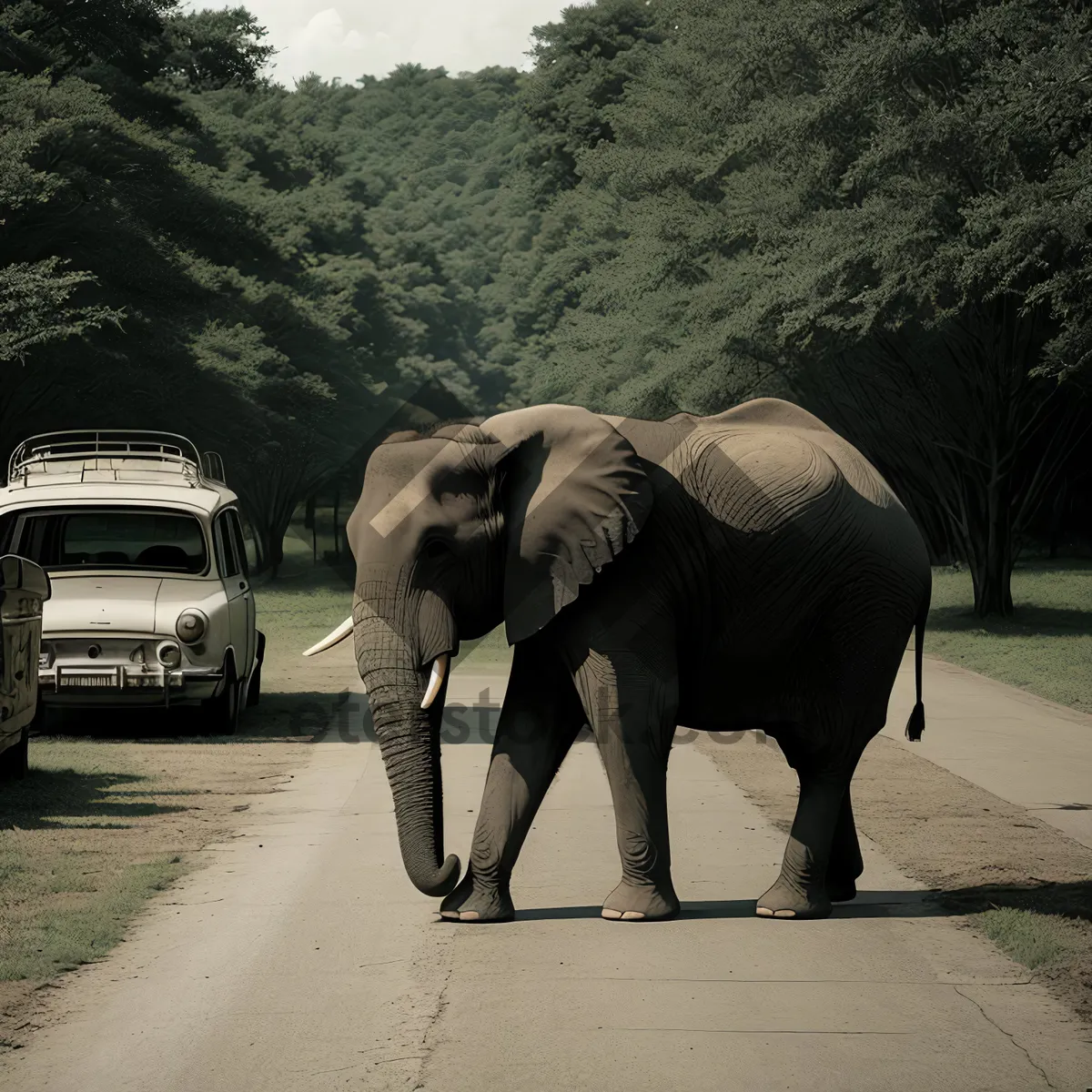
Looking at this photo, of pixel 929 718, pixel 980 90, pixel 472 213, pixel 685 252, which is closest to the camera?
pixel 929 718

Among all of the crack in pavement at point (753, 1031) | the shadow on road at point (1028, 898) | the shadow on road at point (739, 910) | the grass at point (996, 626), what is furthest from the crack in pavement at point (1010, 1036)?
the grass at point (996, 626)

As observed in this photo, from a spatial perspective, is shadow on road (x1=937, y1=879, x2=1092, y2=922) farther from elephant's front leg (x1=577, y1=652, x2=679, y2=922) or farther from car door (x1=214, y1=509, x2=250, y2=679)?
car door (x1=214, y1=509, x2=250, y2=679)

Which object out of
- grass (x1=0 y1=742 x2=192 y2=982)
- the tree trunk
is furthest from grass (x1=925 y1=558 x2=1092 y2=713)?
grass (x1=0 y1=742 x2=192 y2=982)

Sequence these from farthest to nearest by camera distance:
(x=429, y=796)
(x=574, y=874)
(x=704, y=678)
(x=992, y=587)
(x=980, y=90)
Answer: (x=992, y=587) → (x=980, y=90) → (x=574, y=874) → (x=704, y=678) → (x=429, y=796)

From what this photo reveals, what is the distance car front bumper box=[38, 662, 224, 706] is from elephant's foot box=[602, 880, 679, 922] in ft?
25.0

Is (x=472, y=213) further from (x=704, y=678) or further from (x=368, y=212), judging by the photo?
(x=704, y=678)

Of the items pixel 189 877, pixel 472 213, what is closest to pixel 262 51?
pixel 189 877

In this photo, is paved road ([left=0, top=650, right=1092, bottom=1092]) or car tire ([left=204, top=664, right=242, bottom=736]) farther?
car tire ([left=204, top=664, right=242, bottom=736])

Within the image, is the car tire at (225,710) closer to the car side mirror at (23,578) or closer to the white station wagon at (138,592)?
the white station wagon at (138,592)

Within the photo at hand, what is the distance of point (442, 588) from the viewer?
7.85m

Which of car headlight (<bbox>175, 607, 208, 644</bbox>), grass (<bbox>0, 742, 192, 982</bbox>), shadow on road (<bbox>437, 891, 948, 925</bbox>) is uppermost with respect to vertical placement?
car headlight (<bbox>175, 607, 208, 644</bbox>)

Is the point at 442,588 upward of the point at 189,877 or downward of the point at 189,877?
upward

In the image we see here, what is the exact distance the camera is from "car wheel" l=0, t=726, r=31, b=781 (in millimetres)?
12453

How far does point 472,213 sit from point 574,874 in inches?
4173
